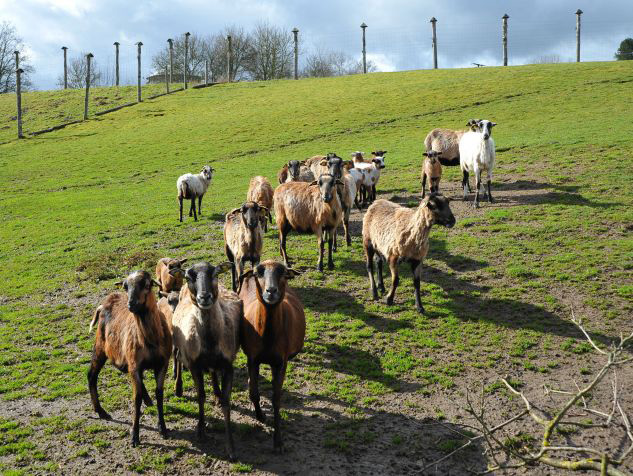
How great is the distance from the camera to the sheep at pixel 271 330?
6.86 metres

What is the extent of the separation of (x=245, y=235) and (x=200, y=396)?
5.35m

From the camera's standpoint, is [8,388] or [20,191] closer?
[8,388]

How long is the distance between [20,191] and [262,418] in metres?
24.4

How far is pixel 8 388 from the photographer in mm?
8727

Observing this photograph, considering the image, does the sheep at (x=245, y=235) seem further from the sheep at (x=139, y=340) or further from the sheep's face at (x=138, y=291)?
the sheep's face at (x=138, y=291)

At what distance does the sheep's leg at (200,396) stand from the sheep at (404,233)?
5112mm

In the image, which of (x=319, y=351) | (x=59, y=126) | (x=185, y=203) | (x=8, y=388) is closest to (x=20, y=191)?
(x=185, y=203)

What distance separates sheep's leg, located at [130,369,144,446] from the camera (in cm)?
688

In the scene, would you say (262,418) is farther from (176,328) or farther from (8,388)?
(8,388)

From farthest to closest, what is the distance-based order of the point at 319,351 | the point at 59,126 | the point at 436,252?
1. the point at 59,126
2. the point at 436,252
3. the point at 319,351

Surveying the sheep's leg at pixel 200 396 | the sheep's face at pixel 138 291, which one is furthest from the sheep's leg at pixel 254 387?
the sheep's face at pixel 138 291

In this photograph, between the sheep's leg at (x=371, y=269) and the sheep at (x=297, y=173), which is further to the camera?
the sheep at (x=297, y=173)

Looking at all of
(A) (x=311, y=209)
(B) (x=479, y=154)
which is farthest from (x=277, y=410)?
(B) (x=479, y=154)

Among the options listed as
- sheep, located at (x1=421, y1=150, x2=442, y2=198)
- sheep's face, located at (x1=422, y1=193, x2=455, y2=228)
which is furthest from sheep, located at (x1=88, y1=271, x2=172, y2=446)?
sheep, located at (x1=421, y1=150, x2=442, y2=198)
